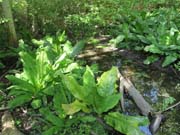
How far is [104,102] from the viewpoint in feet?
15.0

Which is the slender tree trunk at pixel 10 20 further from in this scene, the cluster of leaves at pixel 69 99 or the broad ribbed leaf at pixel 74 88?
the broad ribbed leaf at pixel 74 88

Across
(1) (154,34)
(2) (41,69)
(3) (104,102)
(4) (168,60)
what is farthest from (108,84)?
(1) (154,34)

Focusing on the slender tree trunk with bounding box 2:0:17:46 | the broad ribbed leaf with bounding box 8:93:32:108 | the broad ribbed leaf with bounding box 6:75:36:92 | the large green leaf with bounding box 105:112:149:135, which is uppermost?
the slender tree trunk with bounding box 2:0:17:46

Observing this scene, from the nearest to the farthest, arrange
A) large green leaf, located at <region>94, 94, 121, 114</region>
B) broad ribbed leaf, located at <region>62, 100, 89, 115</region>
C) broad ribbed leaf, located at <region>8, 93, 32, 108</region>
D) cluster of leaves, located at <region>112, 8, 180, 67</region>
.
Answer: broad ribbed leaf, located at <region>62, 100, 89, 115</region>, large green leaf, located at <region>94, 94, 121, 114</region>, broad ribbed leaf, located at <region>8, 93, 32, 108</region>, cluster of leaves, located at <region>112, 8, 180, 67</region>

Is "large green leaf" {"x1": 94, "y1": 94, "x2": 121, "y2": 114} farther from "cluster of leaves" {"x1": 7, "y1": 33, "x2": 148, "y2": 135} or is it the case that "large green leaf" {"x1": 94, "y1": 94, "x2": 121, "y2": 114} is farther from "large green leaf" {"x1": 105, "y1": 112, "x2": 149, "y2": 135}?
"large green leaf" {"x1": 105, "y1": 112, "x2": 149, "y2": 135}

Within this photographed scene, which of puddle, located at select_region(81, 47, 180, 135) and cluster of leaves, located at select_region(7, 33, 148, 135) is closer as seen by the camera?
cluster of leaves, located at select_region(7, 33, 148, 135)

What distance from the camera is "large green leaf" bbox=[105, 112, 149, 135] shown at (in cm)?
426

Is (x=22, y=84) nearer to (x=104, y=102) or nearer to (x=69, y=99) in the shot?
(x=69, y=99)

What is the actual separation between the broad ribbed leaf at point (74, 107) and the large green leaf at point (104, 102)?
0.18 metres

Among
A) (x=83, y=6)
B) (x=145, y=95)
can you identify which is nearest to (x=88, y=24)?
(x=83, y=6)

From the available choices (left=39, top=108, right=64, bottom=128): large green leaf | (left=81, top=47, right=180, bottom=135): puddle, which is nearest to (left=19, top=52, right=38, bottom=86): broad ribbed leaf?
(left=39, top=108, right=64, bottom=128): large green leaf

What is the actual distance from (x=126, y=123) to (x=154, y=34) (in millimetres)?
3611

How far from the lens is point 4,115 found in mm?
4941

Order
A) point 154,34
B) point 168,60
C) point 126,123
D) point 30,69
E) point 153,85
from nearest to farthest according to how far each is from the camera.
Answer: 1. point 126,123
2. point 30,69
3. point 153,85
4. point 168,60
5. point 154,34
